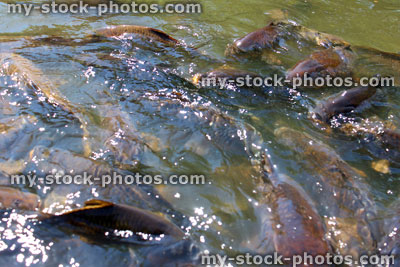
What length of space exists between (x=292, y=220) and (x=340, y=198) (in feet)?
2.18

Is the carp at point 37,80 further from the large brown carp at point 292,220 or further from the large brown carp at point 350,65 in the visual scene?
the large brown carp at point 350,65

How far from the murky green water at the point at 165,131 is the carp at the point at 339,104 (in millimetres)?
157

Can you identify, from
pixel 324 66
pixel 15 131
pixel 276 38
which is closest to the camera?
pixel 15 131

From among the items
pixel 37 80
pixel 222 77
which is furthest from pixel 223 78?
pixel 37 80

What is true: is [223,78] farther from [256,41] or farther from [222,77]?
[256,41]

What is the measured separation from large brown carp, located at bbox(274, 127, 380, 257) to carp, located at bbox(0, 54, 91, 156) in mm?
2203

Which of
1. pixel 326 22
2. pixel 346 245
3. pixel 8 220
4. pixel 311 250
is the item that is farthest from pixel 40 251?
pixel 326 22

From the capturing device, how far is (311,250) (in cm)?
226

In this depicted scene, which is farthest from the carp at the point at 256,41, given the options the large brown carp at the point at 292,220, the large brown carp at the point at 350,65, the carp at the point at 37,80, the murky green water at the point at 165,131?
the large brown carp at the point at 292,220

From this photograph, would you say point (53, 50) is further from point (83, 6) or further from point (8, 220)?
point (8, 220)

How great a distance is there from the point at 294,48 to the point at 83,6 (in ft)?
13.6

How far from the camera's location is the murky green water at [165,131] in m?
2.51

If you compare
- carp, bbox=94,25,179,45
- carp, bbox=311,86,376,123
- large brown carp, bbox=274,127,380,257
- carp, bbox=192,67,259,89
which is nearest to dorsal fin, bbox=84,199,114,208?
large brown carp, bbox=274,127,380,257

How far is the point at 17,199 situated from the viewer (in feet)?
8.53
